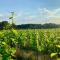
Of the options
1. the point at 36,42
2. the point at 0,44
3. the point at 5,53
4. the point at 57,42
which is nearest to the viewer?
the point at 5,53

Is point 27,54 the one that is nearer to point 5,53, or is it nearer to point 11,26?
point 11,26

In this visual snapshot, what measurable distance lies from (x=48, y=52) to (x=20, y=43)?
125 inches

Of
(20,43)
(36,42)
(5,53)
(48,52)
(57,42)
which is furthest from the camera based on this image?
(20,43)

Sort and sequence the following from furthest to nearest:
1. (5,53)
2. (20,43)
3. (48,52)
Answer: (20,43) < (48,52) < (5,53)

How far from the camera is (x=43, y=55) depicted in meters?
6.00

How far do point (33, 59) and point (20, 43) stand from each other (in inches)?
115

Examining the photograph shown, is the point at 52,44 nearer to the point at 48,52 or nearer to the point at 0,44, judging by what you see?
the point at 48,52

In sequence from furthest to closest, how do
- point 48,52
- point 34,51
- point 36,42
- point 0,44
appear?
point 36,42, point 34,51, point 48,52, point 0,44

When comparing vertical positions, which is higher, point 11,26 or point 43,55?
point 11,26

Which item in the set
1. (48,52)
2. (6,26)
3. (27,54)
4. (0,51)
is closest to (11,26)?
(6,26)

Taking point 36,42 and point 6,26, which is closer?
point 6,26

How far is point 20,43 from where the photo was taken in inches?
351

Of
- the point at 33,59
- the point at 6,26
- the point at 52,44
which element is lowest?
the point at 33,59

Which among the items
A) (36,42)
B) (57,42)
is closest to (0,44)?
(57,42)
